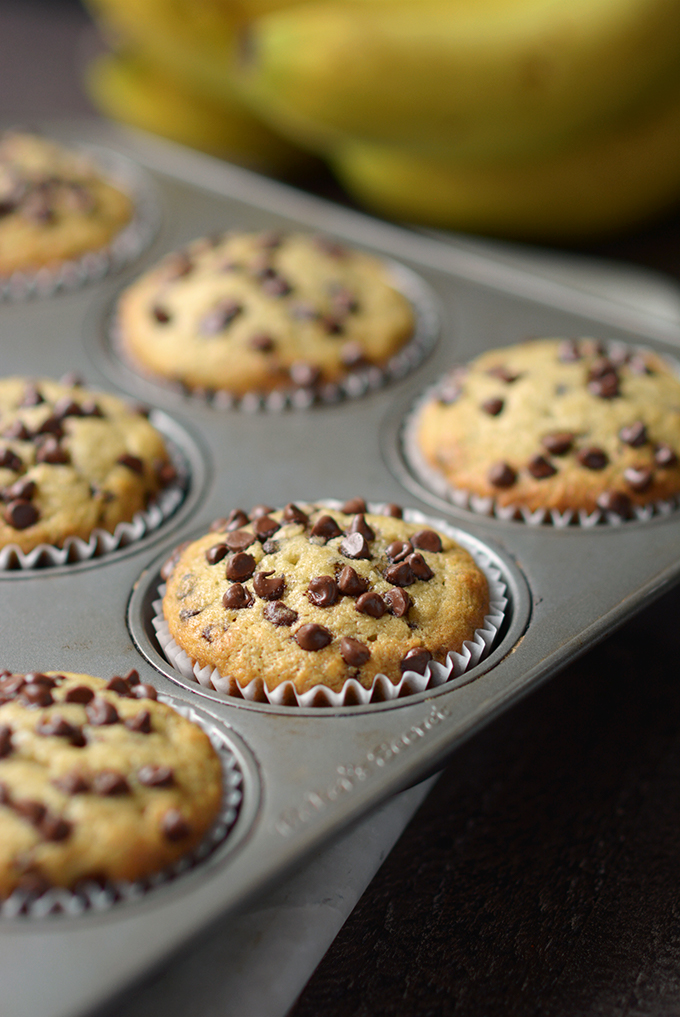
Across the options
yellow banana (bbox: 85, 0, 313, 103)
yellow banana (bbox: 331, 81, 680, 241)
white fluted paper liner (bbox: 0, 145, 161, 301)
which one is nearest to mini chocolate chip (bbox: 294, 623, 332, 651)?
white fluted paper liner (bbox: 0, 145, 161, 301)

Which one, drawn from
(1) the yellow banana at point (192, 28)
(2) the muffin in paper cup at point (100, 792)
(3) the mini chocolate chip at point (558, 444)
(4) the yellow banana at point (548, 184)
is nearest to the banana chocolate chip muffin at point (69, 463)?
(2) the muffin in paper cup at point (100, 792)

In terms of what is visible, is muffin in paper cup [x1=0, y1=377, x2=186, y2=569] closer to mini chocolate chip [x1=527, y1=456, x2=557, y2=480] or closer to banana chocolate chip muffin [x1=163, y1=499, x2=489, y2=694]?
banana chocolate chip muffin [x1=163, y1=499, x2=489, y2=694]

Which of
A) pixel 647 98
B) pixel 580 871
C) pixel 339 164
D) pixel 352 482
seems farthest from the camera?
pixel 339 164

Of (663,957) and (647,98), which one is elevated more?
(647,98)

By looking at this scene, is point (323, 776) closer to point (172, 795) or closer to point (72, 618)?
point (172, 795)

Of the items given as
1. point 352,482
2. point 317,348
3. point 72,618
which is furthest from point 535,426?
point 72,618
